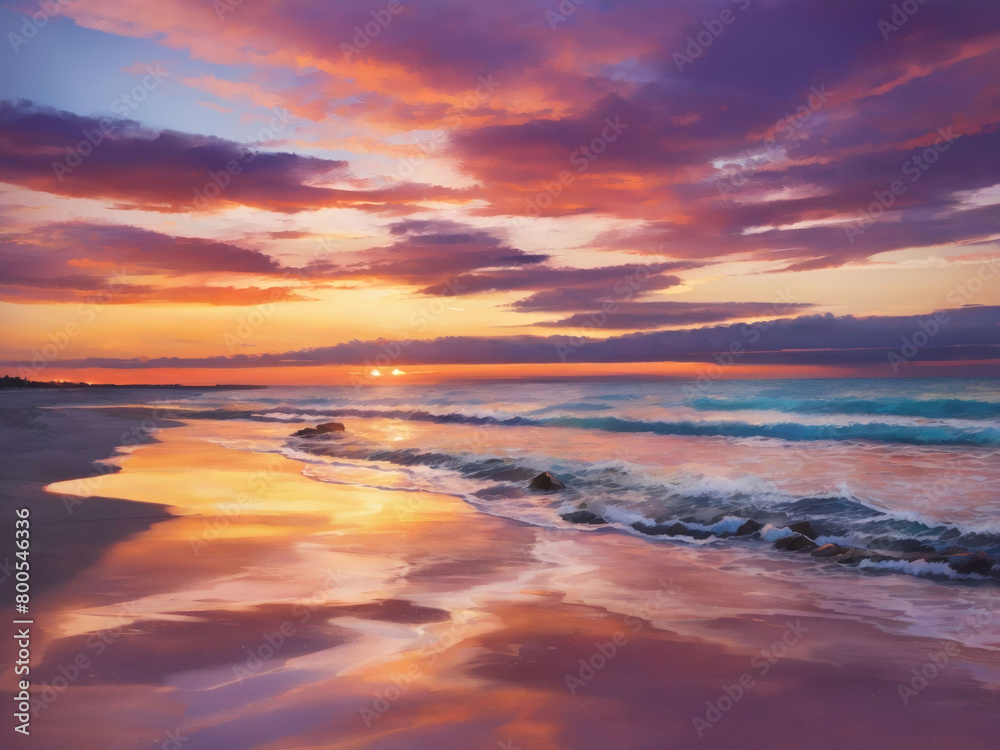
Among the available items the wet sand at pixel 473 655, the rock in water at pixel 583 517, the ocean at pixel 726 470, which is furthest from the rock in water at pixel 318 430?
the wet sand at pixel 473 655

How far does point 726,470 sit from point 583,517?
658 centimetres

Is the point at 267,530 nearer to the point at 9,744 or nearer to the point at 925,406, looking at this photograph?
the point at 9,744

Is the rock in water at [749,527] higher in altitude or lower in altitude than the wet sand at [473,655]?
lower

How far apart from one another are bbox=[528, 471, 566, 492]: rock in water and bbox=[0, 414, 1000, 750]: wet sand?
5.71 m

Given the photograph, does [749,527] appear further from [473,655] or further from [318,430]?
[318,430]

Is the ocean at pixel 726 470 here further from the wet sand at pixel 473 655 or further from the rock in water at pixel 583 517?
the wet sand at pixel 473 655

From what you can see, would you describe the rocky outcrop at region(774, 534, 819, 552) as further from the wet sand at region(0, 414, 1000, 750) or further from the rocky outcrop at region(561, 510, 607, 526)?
the rocky outcrop at region(561, 510, 607, 526)

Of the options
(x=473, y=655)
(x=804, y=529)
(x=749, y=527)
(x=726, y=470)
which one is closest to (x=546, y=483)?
(x=726, y=470)

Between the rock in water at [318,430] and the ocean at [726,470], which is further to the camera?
the rock in water at [318,430]

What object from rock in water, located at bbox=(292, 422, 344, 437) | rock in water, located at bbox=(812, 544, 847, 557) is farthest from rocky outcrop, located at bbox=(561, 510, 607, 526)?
rock in water, located at bbox=(292, 422, 344, 437)

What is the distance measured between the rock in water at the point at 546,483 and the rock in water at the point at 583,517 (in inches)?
116

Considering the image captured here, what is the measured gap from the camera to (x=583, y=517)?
12062mm

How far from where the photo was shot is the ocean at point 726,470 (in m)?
10.5

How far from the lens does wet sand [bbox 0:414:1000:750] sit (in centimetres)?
420
